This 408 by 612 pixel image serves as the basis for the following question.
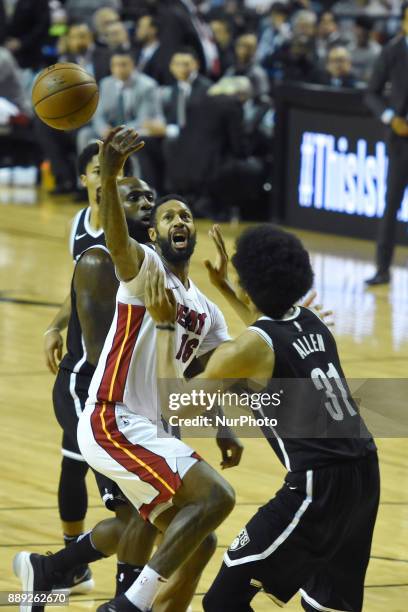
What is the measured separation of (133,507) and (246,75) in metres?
11.8

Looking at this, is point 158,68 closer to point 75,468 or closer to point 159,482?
point 75,468

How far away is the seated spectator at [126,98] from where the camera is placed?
15.1 metres

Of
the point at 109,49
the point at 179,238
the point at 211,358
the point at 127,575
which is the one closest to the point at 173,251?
the point at 179,238

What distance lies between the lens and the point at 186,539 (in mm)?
4320

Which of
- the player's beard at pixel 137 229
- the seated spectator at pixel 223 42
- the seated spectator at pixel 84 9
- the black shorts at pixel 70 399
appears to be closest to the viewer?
the player's beard at pixel 137 229

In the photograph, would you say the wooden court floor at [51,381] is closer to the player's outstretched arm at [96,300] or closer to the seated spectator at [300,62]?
the player's outstretched arm at [96,300]

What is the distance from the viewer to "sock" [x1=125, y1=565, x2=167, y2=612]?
4.30 meters

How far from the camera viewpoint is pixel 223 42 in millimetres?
18250

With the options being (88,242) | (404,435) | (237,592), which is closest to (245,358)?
(237,592)

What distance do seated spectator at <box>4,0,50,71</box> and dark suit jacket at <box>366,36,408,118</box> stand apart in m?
7.99

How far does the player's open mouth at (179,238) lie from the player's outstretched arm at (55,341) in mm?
910

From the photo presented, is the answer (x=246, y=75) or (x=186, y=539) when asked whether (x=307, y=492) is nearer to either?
(x=186, y=539)

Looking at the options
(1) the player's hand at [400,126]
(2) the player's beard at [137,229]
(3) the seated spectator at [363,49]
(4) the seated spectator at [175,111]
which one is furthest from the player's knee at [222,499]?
(3) the seated spectator at [363,49]

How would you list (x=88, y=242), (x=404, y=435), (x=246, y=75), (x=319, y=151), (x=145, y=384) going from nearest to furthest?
(x=145, y=384) < (x=88, y=242) < (x=404, y=435) < (x=319, y=151) < (x=246, y=75)
